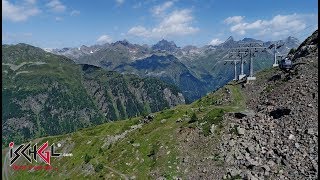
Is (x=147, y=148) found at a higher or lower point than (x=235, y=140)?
lower

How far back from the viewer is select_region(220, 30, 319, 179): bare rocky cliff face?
75475 millimetres

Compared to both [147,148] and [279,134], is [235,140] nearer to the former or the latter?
[279,134]

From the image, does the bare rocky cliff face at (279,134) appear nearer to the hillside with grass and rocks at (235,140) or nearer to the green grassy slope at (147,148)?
the hillside with grass and rocks at (235,140)

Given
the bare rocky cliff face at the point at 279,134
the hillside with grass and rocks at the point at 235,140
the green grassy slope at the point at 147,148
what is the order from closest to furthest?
the bare rocky cliff face at the point at 279,134 → the hillside with grass and rocks at the point at 235,140 → the green grassy slope at the point at 147,148

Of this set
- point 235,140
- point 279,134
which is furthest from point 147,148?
point 279,134

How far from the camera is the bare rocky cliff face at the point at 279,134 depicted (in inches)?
2971

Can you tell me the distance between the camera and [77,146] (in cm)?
16825

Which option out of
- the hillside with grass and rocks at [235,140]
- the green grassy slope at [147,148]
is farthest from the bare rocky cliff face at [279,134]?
the green grassy slope at [147,148]

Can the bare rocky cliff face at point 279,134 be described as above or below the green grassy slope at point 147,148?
above

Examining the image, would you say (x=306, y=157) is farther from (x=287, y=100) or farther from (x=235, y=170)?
(x=287, y=100)

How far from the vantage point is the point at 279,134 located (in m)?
86.4

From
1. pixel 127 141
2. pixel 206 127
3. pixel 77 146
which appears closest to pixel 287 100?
pixel 206 127

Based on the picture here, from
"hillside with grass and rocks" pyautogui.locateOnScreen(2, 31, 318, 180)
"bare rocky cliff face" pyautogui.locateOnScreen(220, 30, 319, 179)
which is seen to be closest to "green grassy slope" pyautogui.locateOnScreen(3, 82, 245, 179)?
"hillside with grass and rocks" pyautogui.locateOnScreen(2, 31, 318, 180)

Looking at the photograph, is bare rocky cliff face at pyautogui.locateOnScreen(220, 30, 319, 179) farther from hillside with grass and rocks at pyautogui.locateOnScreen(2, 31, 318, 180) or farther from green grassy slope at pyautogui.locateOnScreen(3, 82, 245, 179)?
green grassy slope at pyautogui.locateOnScreen(3, 82, 245, 179)
